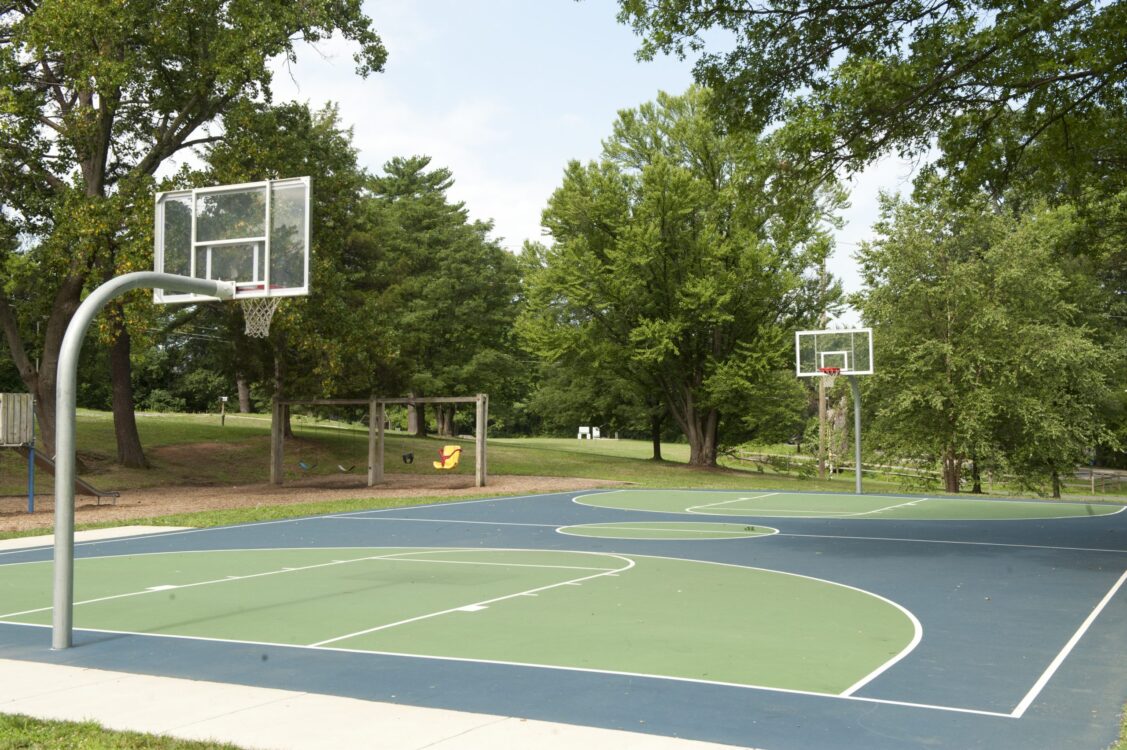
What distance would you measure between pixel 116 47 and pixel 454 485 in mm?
14377

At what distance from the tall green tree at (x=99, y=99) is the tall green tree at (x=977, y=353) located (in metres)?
18.2

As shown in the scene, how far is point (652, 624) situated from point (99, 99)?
2313cm

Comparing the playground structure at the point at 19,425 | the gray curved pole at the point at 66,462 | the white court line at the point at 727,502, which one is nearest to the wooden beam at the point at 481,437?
the white court line at the point at 727,502

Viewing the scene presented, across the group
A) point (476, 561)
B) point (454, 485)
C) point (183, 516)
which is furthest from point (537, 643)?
point (454, 485)

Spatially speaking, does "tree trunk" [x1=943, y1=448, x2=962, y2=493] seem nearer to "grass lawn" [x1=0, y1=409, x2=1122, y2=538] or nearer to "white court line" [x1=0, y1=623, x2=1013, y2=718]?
"grass lawn" [x1=0, y1=409, x2=1122, y2=538]

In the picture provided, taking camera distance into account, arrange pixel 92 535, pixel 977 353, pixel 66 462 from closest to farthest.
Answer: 1. pixel 66 462
2. pixel 92 535
3. pixel 977 353

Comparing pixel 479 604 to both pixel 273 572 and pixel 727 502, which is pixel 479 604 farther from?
pixel 727 502

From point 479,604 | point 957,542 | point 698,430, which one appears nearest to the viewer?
point 479,604

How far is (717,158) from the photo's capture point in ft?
128

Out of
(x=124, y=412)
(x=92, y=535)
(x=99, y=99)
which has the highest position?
(x=99, y=99)

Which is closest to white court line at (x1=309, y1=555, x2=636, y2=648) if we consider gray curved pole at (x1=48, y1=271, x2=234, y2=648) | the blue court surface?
the blue court surface

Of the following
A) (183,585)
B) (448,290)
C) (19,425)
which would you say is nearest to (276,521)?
(19,425)

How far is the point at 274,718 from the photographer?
5969mm

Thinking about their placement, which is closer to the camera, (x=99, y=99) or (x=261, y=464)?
(x=99, y=99)
